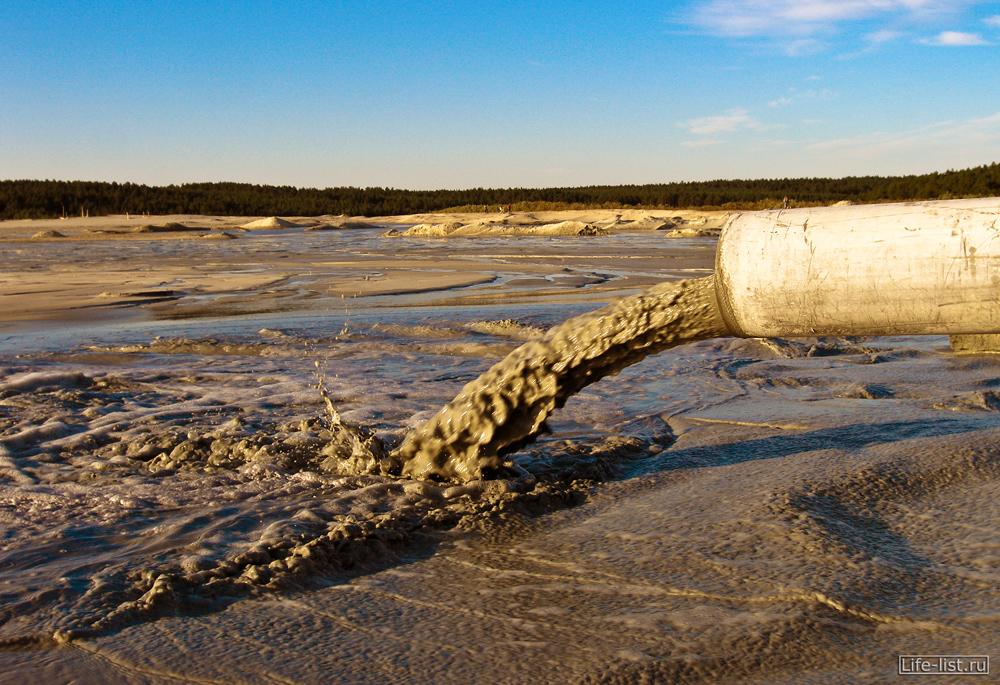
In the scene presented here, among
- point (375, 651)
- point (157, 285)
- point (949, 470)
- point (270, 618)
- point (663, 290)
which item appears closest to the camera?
point (375, 651)

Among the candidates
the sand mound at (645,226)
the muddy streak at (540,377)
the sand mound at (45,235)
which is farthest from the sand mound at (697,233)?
the muddy streak at (540,377)

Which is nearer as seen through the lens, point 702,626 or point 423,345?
point 702,626

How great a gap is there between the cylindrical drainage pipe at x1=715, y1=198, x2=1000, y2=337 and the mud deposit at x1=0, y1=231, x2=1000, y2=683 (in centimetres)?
61

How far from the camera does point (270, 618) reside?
2254 millimetres

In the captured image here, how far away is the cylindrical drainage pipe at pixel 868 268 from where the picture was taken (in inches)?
87.0

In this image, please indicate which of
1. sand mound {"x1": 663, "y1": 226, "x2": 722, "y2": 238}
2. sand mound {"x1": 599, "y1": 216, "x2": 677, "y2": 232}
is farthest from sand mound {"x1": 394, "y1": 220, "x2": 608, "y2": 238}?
sand mound {"x1": 663, "y1": 226, "x2": 722, "y2": 238}

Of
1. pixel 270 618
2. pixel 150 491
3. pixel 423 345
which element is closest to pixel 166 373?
pixel 423 345

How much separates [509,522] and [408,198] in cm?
7958

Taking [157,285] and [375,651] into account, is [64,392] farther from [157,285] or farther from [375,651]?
[157,285]

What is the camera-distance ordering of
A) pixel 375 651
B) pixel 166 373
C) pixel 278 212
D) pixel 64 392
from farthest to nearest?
pixel 278 212, pixel 166 373, pixel 64 392, pixel 375 651

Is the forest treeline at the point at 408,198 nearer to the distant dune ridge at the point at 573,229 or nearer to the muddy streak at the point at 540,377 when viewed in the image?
the distant dune ridge at the point at 573,229

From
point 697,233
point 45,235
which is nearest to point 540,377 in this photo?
point 697,233

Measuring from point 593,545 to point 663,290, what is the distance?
0.85 metres

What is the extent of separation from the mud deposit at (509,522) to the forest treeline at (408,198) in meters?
30.4
